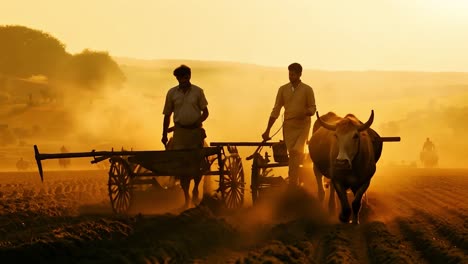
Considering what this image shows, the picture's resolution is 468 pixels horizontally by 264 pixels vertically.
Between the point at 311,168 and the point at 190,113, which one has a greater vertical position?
the point at 190,113

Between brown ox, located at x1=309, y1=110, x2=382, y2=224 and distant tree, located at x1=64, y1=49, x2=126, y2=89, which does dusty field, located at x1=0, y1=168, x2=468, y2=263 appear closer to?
brown ox, located at x1=309, y1=110, x2=382, y2=224

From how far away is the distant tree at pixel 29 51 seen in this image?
8869 centimetres

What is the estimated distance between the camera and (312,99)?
1409 centimetres

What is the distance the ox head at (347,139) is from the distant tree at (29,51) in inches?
3190

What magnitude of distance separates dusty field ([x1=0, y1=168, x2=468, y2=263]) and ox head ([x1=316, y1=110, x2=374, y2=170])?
96 cm

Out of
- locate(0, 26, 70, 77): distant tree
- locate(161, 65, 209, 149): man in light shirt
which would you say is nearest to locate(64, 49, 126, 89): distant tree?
locate(0, 26, 70, 77): distant tree

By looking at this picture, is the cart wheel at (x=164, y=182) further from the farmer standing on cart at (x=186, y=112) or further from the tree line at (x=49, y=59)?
the tree line at (x=49, y=59)

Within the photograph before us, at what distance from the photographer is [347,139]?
11648 millimetres

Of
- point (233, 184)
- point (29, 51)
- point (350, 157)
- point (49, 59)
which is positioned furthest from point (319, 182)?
point (29, 51)

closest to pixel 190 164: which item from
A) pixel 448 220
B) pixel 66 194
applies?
pixel 448 220

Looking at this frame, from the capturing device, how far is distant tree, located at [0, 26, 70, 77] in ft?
291

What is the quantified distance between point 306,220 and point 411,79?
15010 centimetres

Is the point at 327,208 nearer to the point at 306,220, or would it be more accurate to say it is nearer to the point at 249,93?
the point at 306,220

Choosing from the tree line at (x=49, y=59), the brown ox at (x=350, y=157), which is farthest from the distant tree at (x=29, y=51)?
Answer: the brown ox at (x=350, y=157)
